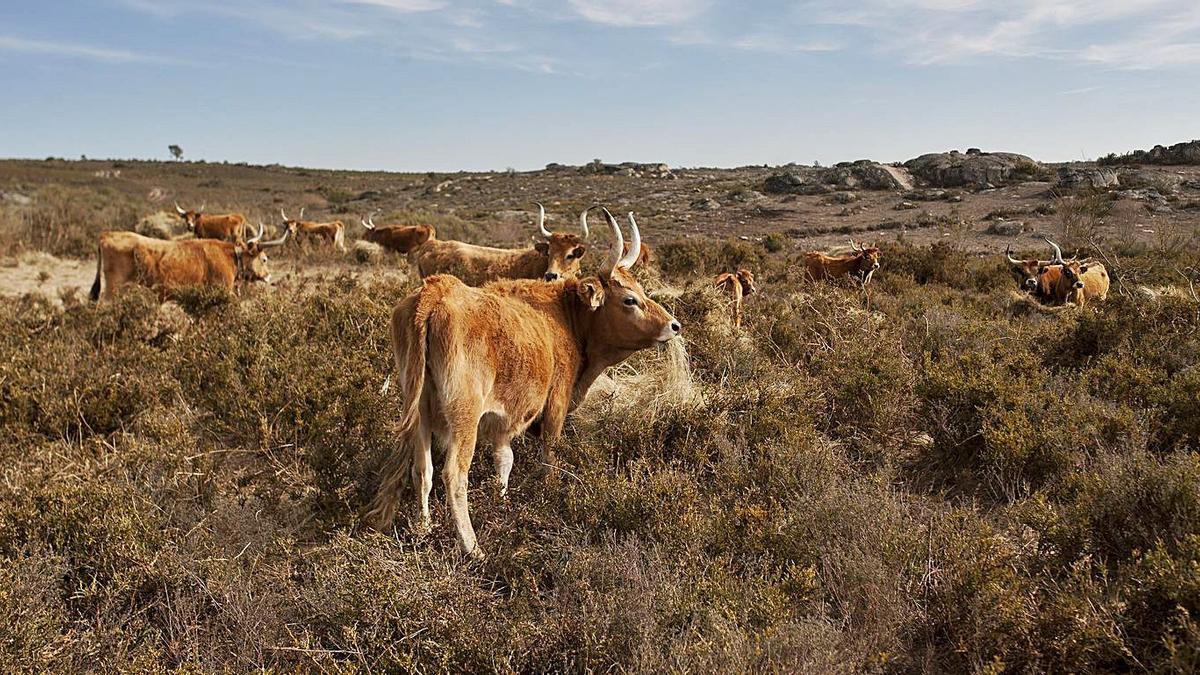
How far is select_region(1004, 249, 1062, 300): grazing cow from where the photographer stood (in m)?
11.6

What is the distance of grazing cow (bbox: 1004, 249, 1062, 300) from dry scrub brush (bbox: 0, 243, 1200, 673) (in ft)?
16.4

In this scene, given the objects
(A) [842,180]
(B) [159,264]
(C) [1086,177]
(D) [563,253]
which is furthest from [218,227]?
(C) [1086,177]

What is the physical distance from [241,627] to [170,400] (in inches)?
134

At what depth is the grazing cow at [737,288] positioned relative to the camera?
846 cm

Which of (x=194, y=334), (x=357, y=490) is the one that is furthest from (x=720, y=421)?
(x=194, y=334)

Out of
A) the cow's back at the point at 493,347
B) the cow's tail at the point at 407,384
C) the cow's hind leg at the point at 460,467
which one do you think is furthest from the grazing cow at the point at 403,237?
the cow's hind leg at the point at 460,467

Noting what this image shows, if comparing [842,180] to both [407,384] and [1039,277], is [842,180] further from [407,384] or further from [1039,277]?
[407,384]

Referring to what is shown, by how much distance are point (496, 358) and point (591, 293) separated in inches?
36.6

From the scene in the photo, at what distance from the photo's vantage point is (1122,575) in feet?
8.89

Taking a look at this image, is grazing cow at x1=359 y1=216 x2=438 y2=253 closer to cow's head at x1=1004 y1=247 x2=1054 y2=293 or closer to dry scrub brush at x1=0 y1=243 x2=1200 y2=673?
dry scrub brush at x1=0 y1=243 x2=1200 y2=673

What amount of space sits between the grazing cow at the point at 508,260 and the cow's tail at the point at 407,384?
5518 mm

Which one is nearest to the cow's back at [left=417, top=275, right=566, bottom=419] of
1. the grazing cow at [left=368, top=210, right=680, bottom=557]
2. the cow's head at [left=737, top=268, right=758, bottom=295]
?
the grazing cow at [left=368, top=210, right=680, bottom=557]

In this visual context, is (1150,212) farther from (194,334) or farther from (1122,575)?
(194,334)

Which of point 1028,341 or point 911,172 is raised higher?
point 911,172
